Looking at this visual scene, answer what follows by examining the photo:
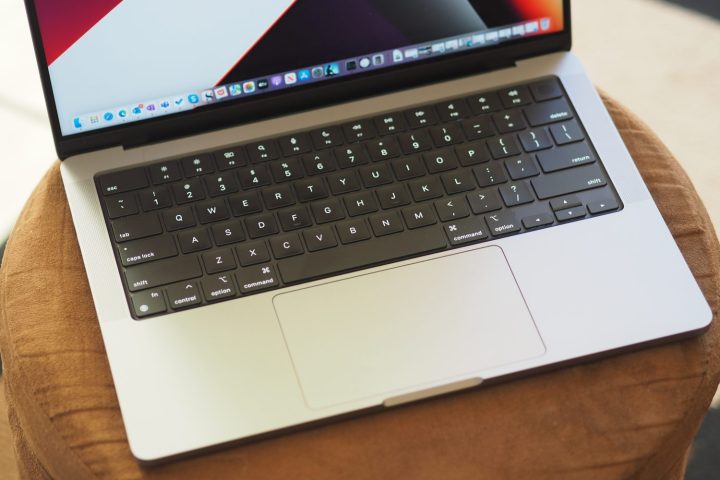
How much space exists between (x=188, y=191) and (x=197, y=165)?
32mm

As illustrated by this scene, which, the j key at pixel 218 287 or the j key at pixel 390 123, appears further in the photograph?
the j key at pixel 390 123

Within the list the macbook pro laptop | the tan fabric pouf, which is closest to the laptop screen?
the macbook pro laptop

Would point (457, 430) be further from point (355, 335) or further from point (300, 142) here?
point (300, 142)

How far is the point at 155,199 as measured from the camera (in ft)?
2.68

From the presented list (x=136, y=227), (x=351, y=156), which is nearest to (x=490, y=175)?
(x=351, y=156)

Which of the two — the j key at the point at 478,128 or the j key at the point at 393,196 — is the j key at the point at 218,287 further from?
the j key at the point at 478,128

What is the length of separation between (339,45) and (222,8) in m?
0.12

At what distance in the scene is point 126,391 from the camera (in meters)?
0.71

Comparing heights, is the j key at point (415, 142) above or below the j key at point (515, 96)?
below

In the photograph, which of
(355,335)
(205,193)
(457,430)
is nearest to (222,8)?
(205,193)

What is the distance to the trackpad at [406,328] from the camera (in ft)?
2.37

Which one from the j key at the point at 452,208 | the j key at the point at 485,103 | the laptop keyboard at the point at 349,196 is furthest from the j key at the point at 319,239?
the j key at the point at 485,103

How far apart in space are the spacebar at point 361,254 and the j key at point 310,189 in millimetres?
62

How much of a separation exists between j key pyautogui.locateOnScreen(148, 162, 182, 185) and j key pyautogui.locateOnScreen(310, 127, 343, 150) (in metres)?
0.14
